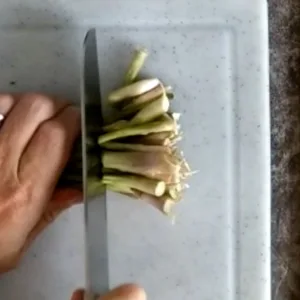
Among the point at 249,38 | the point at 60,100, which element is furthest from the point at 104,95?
the point at 249,38

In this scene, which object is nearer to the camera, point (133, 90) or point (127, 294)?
point (127, 294)

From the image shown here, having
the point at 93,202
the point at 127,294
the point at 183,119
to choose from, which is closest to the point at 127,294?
the point at 127,294

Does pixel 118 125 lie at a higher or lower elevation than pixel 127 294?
higher

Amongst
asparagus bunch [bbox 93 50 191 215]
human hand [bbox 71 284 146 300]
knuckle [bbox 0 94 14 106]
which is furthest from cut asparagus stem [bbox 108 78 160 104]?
human hand [bbox 71 284 146 300]

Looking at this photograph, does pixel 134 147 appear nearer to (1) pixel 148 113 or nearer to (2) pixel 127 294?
(1) pixel 148 113

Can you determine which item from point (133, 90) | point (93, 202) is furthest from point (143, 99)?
point (93, 202)

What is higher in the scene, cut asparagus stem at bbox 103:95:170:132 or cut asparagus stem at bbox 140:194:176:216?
cut asparagus stem at bbox 103:95:170:132

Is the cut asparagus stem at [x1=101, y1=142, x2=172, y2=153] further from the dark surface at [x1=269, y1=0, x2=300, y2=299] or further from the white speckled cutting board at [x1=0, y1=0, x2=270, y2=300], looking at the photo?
the dark surface at [x1=269, y1=0, x2=300, y2=299]
